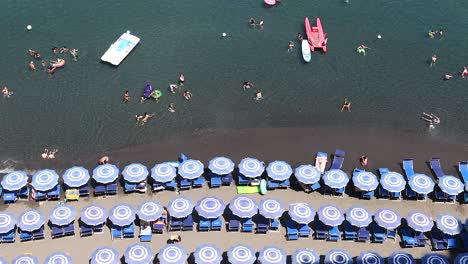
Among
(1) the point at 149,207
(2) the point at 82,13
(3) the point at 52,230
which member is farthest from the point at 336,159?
(2) the point at 82,13

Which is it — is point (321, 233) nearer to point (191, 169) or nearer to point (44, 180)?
point (191, 169)

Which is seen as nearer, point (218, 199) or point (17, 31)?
point (218, 199)

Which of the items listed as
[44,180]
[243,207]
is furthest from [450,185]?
[44,180]

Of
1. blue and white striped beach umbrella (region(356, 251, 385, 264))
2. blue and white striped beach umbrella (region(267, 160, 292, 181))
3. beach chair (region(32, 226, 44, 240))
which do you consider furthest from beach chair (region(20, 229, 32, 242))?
blue and white striped beach umbrella (region(356, 251, 385, 264))

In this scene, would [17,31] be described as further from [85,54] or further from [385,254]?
[385,254]

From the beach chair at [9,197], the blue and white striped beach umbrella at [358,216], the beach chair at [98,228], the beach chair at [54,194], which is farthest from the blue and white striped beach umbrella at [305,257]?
the beach chair at [9,197]

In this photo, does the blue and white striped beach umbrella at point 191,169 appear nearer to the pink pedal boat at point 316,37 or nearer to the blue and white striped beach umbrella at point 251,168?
the blue and white striped beach umbrella at point 251,168
